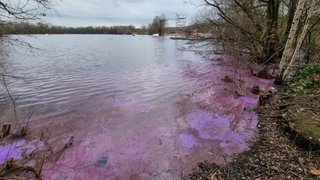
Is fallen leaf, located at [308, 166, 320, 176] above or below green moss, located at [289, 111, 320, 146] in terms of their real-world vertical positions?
below

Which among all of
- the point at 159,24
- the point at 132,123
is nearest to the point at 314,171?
the point at 132,123

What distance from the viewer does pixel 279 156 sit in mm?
4289

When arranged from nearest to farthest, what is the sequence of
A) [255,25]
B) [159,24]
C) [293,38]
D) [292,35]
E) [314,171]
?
[314,171] < [292,35] < [293,38] < [255,25] < [159,24]

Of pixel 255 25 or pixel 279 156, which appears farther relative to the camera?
pixel 255 25

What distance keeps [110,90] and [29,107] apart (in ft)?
9.21

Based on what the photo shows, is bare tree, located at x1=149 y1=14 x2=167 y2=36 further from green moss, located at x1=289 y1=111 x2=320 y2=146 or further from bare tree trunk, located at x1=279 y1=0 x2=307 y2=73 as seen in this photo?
green moss, located at x1=289 y1=111 x2=320 y2=146

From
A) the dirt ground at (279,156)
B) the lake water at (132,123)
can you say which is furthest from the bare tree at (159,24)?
the dirt ground at (279,156)

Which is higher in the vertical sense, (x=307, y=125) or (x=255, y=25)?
(x=255, y=25)

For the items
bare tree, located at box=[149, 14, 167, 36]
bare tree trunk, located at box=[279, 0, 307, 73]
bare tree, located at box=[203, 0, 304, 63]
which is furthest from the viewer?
bare tree, located at box=[149, 14, 167, 36]

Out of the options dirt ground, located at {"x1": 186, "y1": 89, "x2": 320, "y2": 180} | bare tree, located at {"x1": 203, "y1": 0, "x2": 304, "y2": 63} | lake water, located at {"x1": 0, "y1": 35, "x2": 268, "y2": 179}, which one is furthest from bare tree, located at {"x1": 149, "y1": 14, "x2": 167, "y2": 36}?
dirt ground, located at {"x1": 186, "y1": 89, "x2": 320, "y2": 180}

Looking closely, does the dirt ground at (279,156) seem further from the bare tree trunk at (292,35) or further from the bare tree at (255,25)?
the bare tree at (255,25)

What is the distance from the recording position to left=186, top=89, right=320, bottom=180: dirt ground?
12.5 feet

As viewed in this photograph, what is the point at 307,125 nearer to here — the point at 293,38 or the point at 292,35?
the point at 292,35

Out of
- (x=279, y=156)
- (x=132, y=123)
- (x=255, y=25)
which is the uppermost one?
(x=255, y=25)
